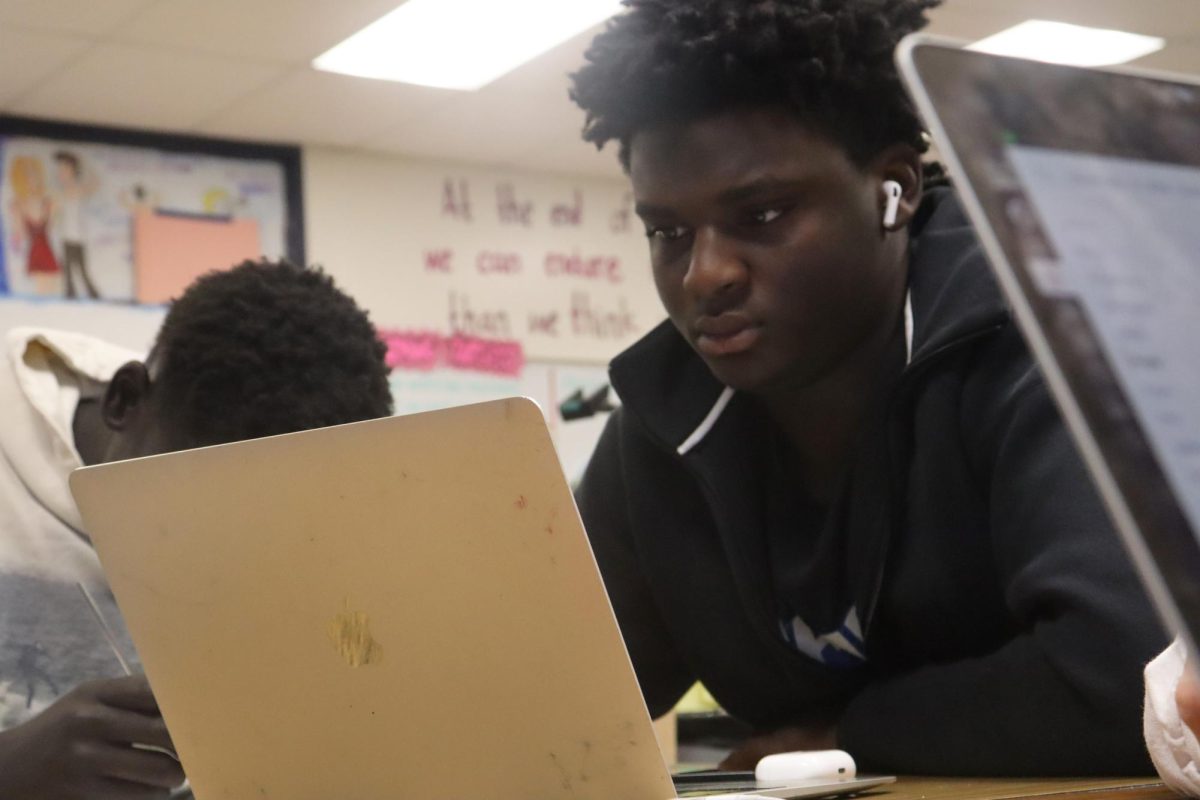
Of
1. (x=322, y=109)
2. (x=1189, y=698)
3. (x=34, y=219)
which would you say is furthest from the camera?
(x=322, y=109)

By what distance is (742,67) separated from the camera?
40.1 inches

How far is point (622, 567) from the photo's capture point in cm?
127

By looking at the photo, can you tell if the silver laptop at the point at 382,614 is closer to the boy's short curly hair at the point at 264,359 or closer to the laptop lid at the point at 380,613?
the laptop lid at the point at 380,613

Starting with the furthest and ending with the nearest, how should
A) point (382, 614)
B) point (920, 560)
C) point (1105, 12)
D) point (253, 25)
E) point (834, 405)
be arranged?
point (1105, 12), point (253, 25), point (834, 405), point (920, 560), point (382, 614)

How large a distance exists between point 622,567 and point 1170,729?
0.71 m

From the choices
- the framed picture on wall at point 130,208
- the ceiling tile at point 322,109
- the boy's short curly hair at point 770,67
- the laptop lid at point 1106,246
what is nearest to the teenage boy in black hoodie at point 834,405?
the boy's short curly hair at point 770,67

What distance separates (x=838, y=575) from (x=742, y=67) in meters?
0.37

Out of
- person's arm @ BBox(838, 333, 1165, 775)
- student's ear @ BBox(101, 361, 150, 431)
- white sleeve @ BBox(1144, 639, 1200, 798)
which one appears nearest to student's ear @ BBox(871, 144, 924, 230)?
person's arm @ BBox(838, 333, 1165, 775)

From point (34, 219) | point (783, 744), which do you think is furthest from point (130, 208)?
point (783, 744)

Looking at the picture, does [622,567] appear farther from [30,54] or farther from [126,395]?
[30,54]

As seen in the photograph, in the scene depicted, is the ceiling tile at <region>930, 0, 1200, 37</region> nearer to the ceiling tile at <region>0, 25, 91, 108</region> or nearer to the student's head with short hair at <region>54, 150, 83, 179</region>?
the ceiling tile at <region>0, 25, 91, 108</region>

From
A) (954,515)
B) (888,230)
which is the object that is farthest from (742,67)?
(954,515)

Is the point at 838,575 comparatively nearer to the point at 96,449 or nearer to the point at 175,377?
the point at 175,377

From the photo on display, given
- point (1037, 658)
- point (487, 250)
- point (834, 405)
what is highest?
point (487, 250)
